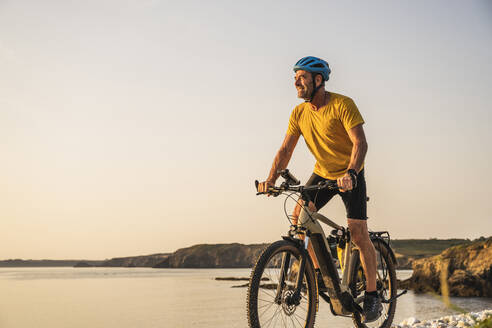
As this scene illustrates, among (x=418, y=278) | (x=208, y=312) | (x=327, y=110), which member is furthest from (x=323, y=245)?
(x=418, y=278)

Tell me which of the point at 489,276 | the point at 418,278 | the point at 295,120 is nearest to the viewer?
the point at 295,120

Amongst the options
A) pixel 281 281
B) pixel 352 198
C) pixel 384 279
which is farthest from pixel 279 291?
pixel 384 279

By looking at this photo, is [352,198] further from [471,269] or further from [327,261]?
[471,269]

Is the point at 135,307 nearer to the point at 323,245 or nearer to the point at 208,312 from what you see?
the point at 208,312

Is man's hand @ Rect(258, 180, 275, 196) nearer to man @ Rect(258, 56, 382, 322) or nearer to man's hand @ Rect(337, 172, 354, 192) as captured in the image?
man @ Rect(258, 56, 382, 322)

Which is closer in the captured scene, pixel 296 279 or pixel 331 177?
pixel 296 279

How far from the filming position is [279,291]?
3.73 m

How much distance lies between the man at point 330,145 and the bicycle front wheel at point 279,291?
1.25 ft

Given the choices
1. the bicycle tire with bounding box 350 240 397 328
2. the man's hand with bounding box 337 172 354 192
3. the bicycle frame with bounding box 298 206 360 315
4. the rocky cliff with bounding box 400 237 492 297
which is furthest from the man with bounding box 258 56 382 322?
the rocky cliff with bounding box 400 237 492 297

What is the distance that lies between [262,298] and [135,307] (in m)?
18.0

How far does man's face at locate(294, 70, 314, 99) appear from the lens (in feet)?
13.7

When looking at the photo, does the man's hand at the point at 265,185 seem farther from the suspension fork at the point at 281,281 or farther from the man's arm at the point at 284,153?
the suspension fork at the point at 281,281

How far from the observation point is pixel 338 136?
169 inches

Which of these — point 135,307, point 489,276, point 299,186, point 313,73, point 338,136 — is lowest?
point 135,307
